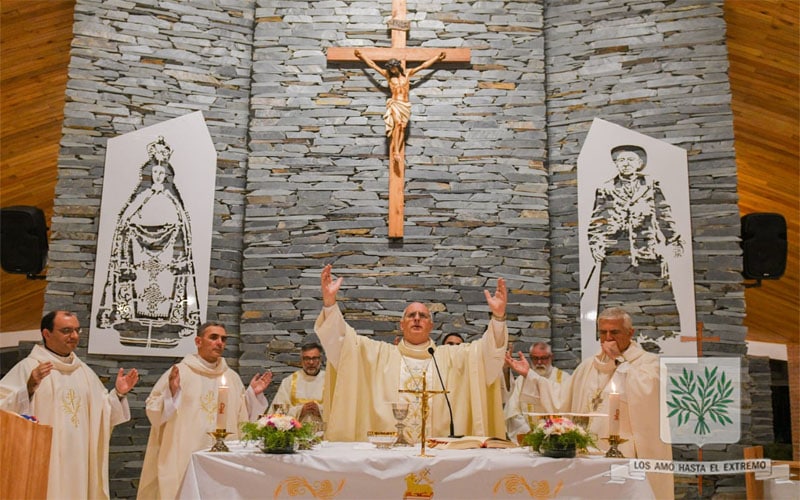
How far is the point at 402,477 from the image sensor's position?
155 inches

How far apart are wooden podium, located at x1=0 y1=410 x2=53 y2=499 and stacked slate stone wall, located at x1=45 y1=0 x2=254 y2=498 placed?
305 cm

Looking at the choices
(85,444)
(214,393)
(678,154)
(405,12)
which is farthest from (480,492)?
(405,12)

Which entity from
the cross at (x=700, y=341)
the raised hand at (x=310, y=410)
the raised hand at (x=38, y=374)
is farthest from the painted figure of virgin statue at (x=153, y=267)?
the cross at (x=700, y=341)

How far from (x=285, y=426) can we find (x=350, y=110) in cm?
428

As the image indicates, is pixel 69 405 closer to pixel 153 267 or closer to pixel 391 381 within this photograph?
pixel 153 267

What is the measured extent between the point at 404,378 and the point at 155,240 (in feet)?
9.83

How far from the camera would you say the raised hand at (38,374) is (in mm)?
5156

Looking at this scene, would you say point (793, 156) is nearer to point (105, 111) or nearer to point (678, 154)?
point (678, 154)

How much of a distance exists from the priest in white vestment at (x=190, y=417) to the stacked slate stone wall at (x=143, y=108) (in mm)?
1105

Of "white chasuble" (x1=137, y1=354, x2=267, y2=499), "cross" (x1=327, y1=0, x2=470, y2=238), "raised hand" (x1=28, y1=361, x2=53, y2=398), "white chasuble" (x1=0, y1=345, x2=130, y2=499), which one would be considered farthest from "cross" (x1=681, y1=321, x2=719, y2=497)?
"raised hand" (x1=28, y1=361, x2=53, y2=398)

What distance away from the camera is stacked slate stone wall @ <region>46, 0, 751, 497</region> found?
7.32m

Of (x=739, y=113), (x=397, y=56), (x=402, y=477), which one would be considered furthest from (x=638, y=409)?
(x=739, y=113)

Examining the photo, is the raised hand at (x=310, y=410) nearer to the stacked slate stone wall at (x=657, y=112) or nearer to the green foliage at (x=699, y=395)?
the stacked slate stone wall at (x=657, y=112)

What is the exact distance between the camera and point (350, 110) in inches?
308
